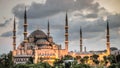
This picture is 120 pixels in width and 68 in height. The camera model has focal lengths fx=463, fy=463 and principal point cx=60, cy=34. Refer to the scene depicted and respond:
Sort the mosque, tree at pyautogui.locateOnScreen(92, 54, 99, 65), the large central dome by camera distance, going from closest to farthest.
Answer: tree at pyautogui.locateOnScreen(92, 54, 99, 65) → the mosque → the large central dome

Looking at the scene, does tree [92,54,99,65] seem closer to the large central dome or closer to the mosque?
the mosque

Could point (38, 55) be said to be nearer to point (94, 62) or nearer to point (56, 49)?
point (56, 49)

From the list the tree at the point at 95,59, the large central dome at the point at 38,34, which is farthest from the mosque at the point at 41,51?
the tree at the point at 95,59

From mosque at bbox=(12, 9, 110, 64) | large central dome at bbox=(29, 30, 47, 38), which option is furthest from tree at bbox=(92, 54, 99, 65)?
large central dome at bbox=(29, 30, 47, 38)

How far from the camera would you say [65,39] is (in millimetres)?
25266

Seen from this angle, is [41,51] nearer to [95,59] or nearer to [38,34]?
[38,34]

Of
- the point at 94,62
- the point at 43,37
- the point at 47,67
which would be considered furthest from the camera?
the point at 43,37

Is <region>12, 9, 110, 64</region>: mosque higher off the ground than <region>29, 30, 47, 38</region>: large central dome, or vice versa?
<region>29, 30, 47, 38</region>: large central dome

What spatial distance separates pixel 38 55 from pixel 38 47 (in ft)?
2.14

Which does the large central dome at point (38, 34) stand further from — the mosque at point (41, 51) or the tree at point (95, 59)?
the tree at point (95, 59)

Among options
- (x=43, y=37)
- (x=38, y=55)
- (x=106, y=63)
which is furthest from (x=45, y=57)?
(x=106, y=63)

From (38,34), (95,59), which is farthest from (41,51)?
(95,59)

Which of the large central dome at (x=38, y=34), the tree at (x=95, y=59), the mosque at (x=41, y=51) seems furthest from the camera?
the large central dome at (x=38, y=34)

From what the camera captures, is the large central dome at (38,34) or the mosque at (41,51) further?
the large central dome at (38,34)
